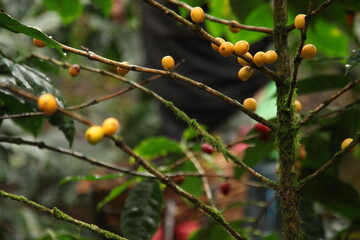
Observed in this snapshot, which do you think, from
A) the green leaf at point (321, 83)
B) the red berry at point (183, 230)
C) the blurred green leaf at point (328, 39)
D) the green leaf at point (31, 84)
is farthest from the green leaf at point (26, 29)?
the red berry at point (183, 230)

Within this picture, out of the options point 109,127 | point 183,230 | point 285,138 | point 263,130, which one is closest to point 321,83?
point 263,130

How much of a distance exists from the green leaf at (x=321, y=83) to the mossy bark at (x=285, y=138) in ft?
0.76

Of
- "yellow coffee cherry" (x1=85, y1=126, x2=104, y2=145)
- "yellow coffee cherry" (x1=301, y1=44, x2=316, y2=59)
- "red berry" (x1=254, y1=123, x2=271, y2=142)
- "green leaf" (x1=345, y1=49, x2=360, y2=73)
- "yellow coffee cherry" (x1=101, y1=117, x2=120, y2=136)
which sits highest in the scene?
"red berry" (x1=254, y1=123, x2=271, y2=142)

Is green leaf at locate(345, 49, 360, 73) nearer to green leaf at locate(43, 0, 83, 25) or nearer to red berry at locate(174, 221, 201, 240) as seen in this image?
green leaf at locate(43, 0, 83, 25)

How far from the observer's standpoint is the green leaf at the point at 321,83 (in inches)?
Answer: 29.9

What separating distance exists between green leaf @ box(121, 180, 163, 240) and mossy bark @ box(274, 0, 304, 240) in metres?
0.21

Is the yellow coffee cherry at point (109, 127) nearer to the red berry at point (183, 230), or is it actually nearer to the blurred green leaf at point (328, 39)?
the blurred green leaf at point (328, 39)

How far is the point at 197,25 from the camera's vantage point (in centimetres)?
49

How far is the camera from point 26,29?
1.67ft

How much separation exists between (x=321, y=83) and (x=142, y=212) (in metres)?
0.32

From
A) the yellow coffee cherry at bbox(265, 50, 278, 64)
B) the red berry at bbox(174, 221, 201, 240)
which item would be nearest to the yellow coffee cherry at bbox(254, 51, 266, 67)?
the yellow coffee cherry at bbox(265, 50, 278, 64)

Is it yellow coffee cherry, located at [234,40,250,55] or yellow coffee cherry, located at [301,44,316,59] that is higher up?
yellow coffee cherry, located at [301,44,316,59]

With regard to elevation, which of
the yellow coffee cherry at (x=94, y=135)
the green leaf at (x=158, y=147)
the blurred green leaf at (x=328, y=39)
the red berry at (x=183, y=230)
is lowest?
the yellow coffee cherry at (x=94, y=135)

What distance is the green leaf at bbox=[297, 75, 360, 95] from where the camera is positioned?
761 millimetres
